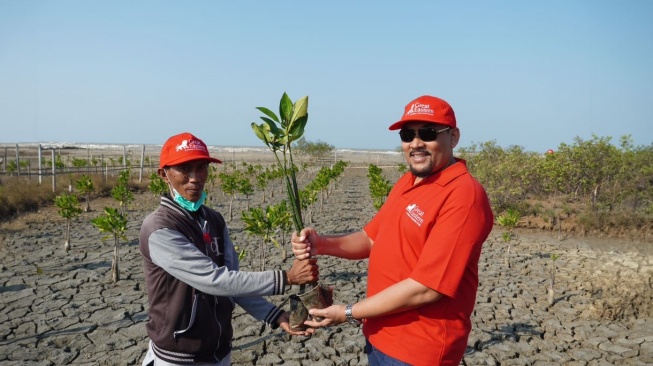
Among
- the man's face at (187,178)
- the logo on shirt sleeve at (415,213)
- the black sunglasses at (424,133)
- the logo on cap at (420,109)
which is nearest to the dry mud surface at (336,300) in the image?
the man's face at (187,178)

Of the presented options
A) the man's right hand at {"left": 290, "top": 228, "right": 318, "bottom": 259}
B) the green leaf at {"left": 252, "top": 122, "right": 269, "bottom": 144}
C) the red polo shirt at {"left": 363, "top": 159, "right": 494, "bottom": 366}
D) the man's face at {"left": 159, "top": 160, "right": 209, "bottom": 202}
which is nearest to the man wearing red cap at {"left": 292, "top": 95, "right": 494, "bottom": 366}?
the red polo shirt at {"left": 363, "top": 159, "right": 494, "bottom": 366}

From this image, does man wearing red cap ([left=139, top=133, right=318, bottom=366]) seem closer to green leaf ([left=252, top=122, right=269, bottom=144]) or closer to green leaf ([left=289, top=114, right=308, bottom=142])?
green leaf ([left=252, top=122, right=269, bottom=144])

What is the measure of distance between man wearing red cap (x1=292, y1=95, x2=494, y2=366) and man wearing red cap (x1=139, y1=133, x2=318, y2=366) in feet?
1.32

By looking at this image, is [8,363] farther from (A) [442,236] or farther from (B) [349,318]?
(A) [442,236]

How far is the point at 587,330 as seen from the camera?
542 centimetres

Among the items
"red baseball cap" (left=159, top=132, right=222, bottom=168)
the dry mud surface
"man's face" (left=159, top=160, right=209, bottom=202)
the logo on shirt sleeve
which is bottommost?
the dry mud surface

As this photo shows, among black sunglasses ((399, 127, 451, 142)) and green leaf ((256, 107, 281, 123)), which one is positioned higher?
green leaf ((256, 107, 281, 123))

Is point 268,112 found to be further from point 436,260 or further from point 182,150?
point 436,260

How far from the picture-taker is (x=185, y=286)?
6.36 feet

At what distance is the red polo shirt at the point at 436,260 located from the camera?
1662 mm

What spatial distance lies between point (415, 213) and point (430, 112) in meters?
0.41

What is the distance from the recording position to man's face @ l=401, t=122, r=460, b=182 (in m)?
1.86

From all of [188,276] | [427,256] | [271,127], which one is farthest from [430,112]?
[188,276]

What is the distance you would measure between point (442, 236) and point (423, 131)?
17.9 inches
